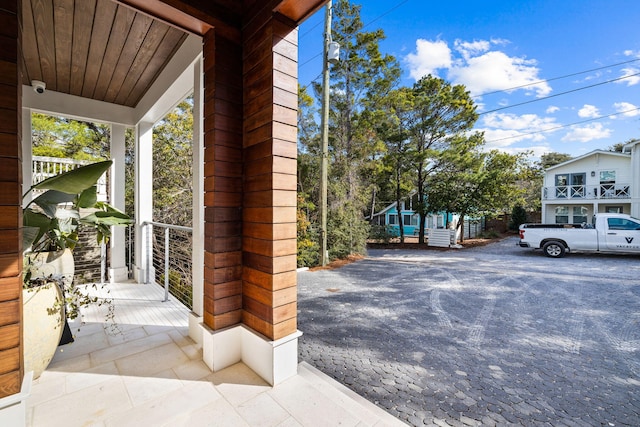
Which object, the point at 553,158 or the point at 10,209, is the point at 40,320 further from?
the point at 553,158

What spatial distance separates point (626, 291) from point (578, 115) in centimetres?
873

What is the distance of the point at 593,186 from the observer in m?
12.3

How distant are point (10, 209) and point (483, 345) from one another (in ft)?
11.3

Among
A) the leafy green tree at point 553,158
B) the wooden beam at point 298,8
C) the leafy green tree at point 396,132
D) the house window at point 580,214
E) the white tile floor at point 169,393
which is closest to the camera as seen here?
the white tile floor at point 169,393

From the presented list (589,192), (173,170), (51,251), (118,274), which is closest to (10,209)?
(51,251)

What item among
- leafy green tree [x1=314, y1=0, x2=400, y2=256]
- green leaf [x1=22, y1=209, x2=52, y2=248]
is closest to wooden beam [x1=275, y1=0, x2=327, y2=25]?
green leaf [x1=22, y1=209, x2=52, y2=248]

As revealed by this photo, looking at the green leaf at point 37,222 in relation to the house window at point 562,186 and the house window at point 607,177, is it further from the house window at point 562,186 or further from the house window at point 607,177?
the house window at point 607,177

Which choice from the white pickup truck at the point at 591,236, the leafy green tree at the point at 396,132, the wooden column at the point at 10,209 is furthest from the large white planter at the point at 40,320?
the white pickup truck at the point at 591,236

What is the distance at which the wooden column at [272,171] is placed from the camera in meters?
1.69

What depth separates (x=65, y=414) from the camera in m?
1.44

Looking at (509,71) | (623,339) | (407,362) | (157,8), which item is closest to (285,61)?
(157,8)

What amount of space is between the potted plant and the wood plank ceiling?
4.02 ft

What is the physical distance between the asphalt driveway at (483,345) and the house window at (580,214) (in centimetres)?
1057

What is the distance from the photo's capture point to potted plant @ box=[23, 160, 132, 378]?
1638 mm
